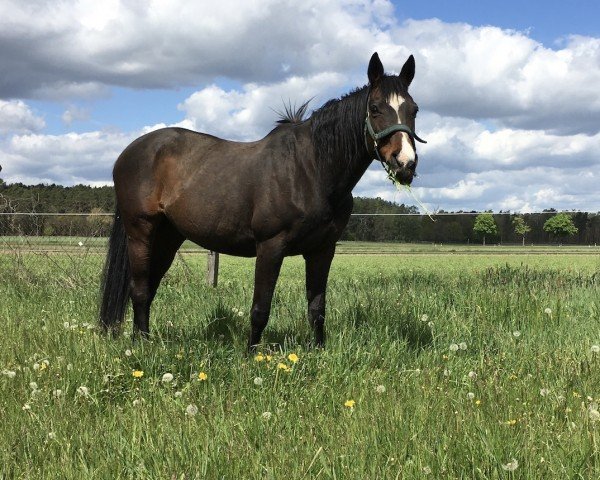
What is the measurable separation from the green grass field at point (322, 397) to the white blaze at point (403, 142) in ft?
4.80


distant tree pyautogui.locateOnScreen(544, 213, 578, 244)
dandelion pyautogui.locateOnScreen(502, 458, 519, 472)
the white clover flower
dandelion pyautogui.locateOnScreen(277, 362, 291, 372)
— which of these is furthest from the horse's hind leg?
distant tree pyautogui.locateOnScreen(544, 213, 578, 244)

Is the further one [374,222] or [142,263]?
[374,222]

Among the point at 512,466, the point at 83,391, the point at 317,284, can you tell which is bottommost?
the point at 83,391

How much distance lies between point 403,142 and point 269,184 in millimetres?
1205

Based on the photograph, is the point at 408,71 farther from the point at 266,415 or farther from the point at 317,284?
the point at 266,415

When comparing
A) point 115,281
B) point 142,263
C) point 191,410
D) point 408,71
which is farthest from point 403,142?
point 115,281

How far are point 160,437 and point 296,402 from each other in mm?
940

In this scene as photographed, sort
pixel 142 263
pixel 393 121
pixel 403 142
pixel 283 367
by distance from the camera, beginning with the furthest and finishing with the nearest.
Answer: pixel 142 263 → pixel 393 121 → pixel 403 142 → pixel 283 367

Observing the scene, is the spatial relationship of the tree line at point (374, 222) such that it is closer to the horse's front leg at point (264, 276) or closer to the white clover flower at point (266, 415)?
the horse's front leg at point (264, 276)

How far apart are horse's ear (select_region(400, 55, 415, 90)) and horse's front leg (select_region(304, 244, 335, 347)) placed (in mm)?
1459

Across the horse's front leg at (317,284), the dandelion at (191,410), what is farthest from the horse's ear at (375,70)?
the dandelion at (191,410)

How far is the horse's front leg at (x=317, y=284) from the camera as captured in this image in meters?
4.83

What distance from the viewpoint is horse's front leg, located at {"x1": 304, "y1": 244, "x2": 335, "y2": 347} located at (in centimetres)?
483

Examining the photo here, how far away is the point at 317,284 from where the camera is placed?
491 centimetres
